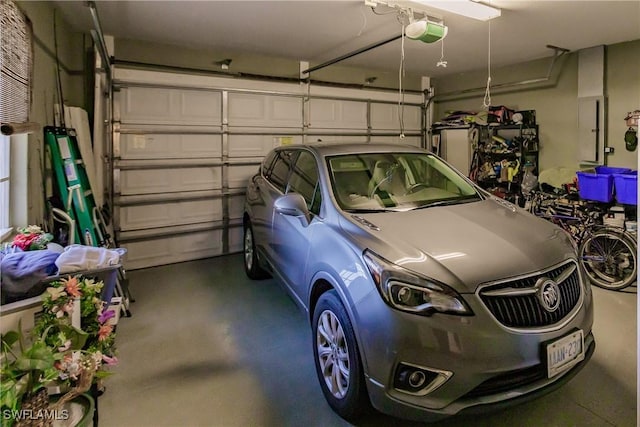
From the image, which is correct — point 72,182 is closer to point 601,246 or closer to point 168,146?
point 168,146

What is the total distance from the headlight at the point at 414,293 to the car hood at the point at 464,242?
0.13 ft

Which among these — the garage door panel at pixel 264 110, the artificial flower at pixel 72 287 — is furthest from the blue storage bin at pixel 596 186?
the artificial flower at pixel 72 287

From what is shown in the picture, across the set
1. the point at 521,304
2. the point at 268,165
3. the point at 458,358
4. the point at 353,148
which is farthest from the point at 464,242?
the point at 268,165

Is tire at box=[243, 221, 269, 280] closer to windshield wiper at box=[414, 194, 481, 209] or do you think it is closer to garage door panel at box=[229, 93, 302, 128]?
garage door panel at box=[229, 93, 302, 128]

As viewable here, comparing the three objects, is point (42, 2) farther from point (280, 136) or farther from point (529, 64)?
point (529, 64)

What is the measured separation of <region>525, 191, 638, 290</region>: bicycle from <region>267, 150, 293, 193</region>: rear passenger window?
9.32 feet

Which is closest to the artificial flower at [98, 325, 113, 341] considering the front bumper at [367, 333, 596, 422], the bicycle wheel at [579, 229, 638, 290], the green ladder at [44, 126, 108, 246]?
the front bumper at [367, 333, 596, 422]

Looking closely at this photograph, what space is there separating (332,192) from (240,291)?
197 centimetres

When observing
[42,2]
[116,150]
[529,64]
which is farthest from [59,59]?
[529,64]

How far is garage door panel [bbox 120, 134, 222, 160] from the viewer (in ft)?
15.8

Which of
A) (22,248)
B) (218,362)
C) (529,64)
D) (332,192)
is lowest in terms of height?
(218,362)

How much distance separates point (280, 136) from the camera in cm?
577

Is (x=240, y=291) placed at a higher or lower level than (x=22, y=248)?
lower

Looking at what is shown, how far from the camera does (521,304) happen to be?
5.81ft
